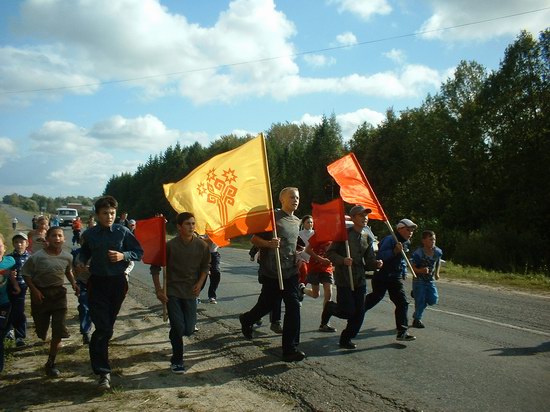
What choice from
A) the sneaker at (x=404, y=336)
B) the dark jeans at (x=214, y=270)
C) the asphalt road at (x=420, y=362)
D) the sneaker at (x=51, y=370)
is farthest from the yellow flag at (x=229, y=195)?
the dark jeans at (x=214, y=270)

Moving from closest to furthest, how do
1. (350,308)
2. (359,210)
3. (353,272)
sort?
(350,308), (353,272), (359,210)

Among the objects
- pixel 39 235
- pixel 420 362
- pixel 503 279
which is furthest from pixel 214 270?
pixel 503 279

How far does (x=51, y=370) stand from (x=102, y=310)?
0.95m

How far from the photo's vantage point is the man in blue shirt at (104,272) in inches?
189

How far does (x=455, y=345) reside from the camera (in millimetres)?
6430

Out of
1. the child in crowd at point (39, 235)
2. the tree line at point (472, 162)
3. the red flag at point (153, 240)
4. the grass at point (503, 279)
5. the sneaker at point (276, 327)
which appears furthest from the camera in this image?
the tree line at point (472, 162)

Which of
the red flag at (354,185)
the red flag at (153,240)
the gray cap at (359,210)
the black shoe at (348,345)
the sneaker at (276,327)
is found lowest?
the black shoe at (348,345)

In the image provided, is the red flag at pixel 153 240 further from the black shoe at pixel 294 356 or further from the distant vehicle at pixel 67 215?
the distant vehicle at pixel 67 215

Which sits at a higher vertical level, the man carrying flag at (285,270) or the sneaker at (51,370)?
the man carrying flag at (285,270)

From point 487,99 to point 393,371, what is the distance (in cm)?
2969

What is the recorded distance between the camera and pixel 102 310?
15.9 feet

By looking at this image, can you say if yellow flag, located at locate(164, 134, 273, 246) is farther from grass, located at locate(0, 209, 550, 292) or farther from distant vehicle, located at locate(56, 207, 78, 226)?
distant vehicle, located at locate(56, 207, 78, 226)

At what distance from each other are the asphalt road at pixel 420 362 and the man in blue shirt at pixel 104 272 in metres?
1.57

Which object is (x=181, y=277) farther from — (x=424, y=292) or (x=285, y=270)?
(x=424, y=292)
